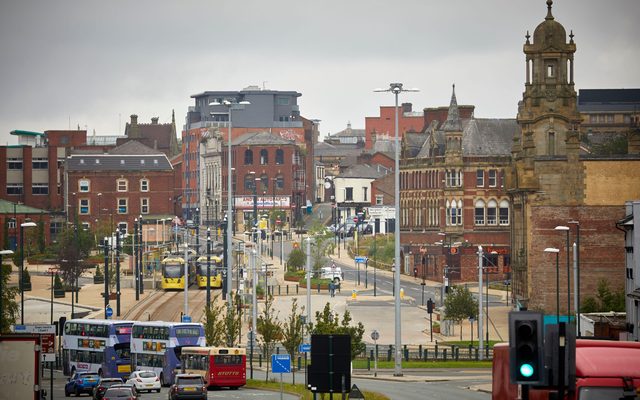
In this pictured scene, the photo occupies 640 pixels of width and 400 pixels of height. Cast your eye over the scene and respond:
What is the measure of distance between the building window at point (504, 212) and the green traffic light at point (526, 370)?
13183cm

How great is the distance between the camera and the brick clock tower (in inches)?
4424

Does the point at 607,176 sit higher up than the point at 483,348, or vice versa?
the point at 607,176

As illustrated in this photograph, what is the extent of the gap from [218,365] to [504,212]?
84913mm

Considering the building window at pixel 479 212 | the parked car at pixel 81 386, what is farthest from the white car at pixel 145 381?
the building window at pixel 479 212

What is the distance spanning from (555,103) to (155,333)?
50.3 metres

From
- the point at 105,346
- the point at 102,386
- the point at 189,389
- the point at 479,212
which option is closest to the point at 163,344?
the point at 105,346

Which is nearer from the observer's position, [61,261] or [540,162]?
[540,162]

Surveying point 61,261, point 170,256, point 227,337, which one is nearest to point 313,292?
point 170,256

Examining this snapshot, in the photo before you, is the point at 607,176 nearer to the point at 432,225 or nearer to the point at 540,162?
the point at 540,162

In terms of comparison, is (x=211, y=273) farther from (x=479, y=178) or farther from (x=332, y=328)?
(x=332, y=328)

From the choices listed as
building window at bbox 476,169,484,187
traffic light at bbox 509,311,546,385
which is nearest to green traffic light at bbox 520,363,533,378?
traffic light at bbox 509,311,546,385

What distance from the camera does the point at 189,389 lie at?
5934 cm

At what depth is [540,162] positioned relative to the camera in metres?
115

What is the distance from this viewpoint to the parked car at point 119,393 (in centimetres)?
5616
